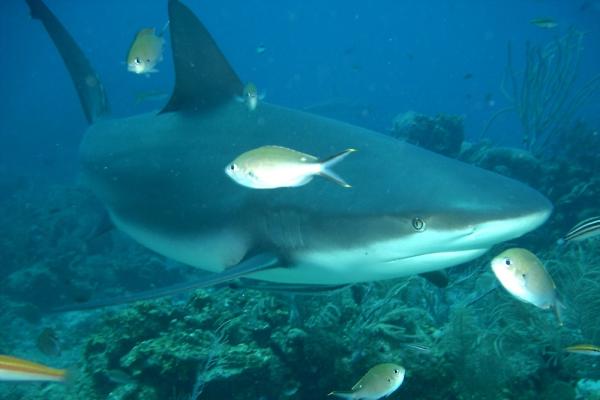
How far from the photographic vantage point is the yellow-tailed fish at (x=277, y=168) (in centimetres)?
212

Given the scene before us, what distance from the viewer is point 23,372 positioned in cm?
215

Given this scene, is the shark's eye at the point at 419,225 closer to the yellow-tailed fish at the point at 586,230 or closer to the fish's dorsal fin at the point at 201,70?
the fish's dorsal fin at the point at 201,70

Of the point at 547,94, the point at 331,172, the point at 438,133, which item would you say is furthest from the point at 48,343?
the point at 547,94

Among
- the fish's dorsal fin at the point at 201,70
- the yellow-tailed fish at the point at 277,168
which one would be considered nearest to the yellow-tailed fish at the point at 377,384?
the yellow-tailed fish at the point at 277,168

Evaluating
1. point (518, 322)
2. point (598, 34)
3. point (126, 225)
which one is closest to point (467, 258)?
point (518, 322)

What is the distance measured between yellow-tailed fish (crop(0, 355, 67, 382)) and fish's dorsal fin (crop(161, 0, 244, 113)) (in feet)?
8.72

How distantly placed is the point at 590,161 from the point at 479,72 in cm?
17286

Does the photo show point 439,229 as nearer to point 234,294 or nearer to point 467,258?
point 467,258

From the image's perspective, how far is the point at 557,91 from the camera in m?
15.4

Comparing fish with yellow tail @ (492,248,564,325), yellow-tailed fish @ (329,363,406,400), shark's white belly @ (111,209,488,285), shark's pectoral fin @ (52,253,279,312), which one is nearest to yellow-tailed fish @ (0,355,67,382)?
shark's pectoral fin @ (52,253,279,312)

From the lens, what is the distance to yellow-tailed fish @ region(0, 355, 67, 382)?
6.95 feet

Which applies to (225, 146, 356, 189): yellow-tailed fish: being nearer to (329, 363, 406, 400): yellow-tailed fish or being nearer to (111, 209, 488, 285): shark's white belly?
(111, 209, 488, 285): shark's white belly

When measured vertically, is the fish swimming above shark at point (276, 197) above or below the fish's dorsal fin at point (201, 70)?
below

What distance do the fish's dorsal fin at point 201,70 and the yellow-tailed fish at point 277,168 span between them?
2.02 metres
